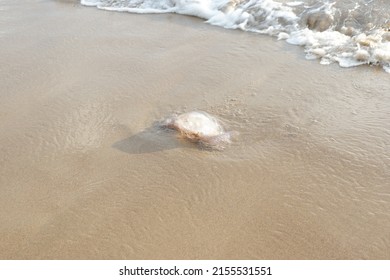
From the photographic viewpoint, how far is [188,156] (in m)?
2.87

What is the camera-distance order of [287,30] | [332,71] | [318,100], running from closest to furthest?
[318,100] → [332,71] → [287,30]

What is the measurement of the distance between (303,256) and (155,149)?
50.1 inches

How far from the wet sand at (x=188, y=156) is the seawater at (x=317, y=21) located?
9.0 inches

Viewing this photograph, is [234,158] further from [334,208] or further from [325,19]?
[325,19]

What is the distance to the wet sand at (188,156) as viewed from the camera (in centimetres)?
231

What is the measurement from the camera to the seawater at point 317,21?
13.6ft

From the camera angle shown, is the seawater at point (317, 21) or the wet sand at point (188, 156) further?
the seawater at point (317, 21)

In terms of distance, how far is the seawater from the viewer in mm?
4141

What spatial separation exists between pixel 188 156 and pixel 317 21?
9.37 feet

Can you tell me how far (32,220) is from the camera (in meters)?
2.46

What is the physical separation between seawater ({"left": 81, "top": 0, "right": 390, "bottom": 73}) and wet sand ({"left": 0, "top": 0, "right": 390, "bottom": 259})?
229 mm

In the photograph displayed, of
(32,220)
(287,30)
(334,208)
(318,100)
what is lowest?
(32,220)

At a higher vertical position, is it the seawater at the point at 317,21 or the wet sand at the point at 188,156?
the seawater at the point at 317,21
